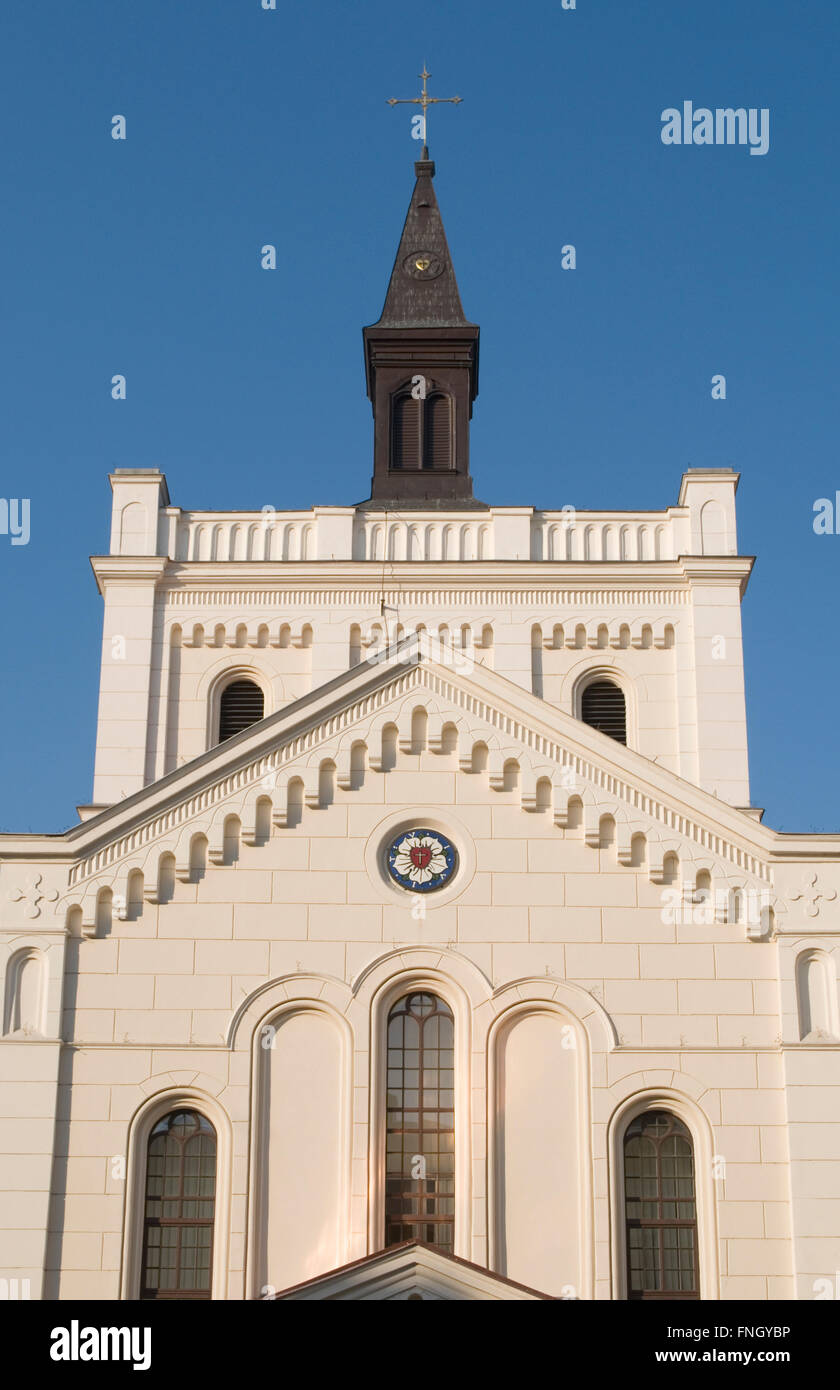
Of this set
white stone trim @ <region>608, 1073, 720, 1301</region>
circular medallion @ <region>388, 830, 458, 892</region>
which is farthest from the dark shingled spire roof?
white stone trim @ <region>608, 1073, 720, 1301</region>

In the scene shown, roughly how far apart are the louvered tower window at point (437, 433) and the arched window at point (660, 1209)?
61.7 ft

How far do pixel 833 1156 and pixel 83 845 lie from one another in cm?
1050

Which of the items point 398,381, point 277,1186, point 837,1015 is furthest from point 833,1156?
point 398,381

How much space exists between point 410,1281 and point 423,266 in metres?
26.9

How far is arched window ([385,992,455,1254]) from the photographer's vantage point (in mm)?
25547

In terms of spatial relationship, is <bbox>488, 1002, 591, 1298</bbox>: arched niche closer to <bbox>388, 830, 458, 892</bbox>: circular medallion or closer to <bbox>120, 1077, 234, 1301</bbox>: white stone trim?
<bbox>388, 830, 458, 892</bbox>: circular medallion

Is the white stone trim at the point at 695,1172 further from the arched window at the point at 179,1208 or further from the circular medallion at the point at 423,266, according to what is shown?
the circular medallion at the point at 423,266

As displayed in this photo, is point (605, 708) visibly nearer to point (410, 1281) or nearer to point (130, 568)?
point (130, 568)

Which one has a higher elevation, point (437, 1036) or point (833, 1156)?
point (437, 1036)

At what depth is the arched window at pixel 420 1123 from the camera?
25547 mm

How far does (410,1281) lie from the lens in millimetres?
23469

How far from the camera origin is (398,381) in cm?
4272

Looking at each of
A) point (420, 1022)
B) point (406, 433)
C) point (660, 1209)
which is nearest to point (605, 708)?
point (406, 433)
